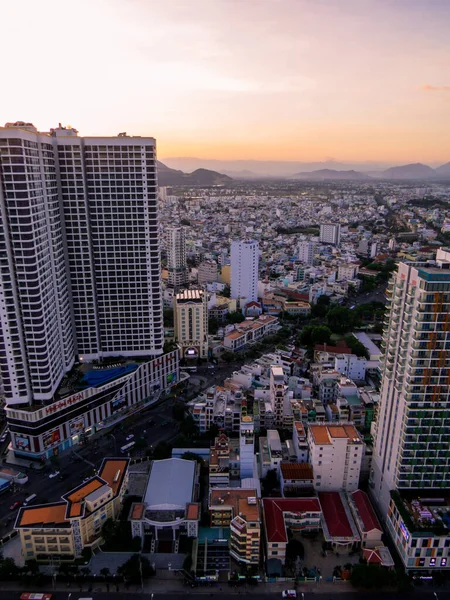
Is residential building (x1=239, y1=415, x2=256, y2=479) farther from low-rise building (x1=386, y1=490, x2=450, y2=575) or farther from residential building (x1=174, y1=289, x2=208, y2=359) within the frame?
A: residential building (x1=174, y1=289, x2=208, y2=359)

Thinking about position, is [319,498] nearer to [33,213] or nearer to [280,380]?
[280,380]

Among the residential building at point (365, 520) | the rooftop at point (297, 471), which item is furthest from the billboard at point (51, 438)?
the residential building at point (365, 520)

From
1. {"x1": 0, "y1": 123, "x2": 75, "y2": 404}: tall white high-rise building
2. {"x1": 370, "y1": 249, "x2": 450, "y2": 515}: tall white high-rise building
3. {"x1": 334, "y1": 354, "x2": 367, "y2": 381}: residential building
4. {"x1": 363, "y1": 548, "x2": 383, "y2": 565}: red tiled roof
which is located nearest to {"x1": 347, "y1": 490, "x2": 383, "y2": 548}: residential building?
{"x1": 363, "y1": 548, "x2": 383, "y2": 565}: red tiled roof

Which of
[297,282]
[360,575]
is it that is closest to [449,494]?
[360,575]

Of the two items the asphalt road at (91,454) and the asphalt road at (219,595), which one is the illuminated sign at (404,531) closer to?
the asphalt road at (219,595)

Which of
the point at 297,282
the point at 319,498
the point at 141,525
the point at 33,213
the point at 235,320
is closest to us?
the point at 141,525
